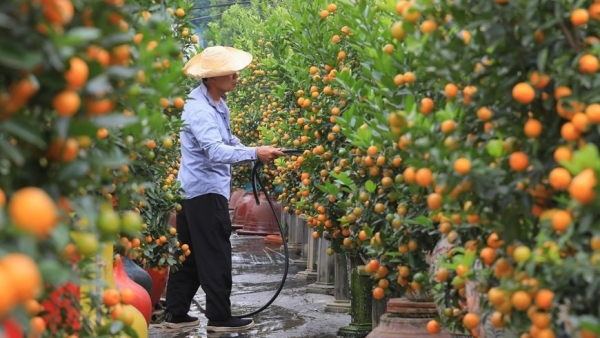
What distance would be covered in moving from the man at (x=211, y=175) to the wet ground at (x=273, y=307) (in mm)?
286

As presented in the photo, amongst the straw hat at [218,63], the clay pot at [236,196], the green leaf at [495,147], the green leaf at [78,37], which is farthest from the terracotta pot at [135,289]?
the clay pot at [236,196]

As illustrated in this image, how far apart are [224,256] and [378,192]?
282 centimetres

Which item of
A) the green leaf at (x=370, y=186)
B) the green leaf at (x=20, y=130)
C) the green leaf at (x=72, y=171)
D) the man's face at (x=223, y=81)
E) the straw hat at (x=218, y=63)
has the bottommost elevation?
the green leaf at (x=72, y=171)

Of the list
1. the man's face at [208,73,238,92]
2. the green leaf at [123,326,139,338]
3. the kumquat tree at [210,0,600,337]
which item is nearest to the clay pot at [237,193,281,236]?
the man's face at [208,73,238,92]

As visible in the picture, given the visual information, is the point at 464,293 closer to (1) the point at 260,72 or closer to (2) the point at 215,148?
(2) the point at 215,148

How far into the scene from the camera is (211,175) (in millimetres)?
6898

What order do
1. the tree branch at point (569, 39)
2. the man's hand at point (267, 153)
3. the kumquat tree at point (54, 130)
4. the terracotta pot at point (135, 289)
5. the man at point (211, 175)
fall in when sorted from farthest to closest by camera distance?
the man at point (211, 175), the man's hand at point (267, 153), the terracotta pot at point (135, 289), the tree branch at point (569, 39), the kumquat tree at point (54, 130)

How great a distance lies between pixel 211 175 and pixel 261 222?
8857mm

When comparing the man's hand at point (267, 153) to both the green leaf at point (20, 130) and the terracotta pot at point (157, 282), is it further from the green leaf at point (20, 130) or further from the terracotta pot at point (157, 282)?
the green leaf at point (20, 130)

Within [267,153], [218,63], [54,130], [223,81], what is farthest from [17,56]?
[223,81]

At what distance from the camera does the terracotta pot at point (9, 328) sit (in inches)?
52.6

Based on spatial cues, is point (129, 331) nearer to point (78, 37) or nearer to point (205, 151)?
point (78, 37)

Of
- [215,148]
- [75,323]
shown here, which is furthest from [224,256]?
[75,323]

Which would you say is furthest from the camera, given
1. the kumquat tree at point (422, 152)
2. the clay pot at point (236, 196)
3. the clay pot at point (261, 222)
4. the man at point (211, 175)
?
the clay pot at point (236, 196)
